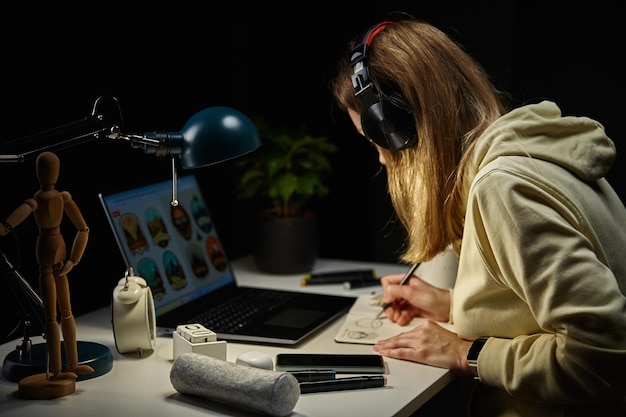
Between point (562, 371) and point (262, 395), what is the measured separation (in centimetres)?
46

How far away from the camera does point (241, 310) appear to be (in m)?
1.67

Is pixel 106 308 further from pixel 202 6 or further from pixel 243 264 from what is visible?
pixel 202 6

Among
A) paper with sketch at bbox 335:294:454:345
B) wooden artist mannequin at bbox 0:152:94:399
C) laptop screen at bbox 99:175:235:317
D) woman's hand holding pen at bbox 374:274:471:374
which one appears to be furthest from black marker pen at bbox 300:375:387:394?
laptop screen at bbox 99:175:235:317

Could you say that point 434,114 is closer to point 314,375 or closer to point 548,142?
point 548,142

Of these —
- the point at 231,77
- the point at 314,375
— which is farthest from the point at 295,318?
the point at 231,77

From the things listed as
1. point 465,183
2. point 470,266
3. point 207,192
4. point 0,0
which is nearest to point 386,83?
point 465,183

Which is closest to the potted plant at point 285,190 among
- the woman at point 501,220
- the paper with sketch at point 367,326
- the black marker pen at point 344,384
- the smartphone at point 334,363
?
the paper with sketch at point 367,326

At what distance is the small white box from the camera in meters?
1.31

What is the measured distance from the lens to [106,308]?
1.74 m

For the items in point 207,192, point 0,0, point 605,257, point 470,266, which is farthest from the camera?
point 207,192

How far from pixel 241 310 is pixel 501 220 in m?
0.68

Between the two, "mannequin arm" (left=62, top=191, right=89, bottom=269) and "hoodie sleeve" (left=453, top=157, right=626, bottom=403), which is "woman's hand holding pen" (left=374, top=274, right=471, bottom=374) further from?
"mannequin arm" (left=62, top=191, right=89, bottom=269)

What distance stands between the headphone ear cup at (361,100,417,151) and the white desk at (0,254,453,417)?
394 mm

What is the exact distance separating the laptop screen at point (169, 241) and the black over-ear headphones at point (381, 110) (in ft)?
1.74
